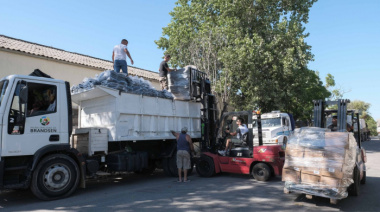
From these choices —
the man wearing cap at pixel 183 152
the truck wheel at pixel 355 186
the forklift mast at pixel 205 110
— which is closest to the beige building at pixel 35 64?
the forklift mast at pixel 205 110

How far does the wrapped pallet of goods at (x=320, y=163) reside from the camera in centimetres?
491

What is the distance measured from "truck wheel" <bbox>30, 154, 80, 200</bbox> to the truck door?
418 mm

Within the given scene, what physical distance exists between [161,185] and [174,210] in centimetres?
260

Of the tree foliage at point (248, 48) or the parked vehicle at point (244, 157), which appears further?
the tree foliage at point (248, 48)

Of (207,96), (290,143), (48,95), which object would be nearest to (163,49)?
(207,96)

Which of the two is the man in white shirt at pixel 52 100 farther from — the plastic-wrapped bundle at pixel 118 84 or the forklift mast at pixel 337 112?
the forklift mast at pixel 337 112

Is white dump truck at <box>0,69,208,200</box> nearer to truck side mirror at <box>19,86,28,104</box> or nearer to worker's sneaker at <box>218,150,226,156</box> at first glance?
truck side mirror at <box>19,86,28,104</box>

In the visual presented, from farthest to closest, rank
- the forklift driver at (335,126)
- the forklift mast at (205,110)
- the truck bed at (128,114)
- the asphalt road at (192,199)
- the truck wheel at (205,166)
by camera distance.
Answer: the forklift mast at (205,110) < the truck wheel at (205,166) < the forklift driver at (335,126) < the truck bed at (128,114) < the asphalt road at (192,199)

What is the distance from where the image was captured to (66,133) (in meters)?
6.32

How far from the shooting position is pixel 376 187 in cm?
695

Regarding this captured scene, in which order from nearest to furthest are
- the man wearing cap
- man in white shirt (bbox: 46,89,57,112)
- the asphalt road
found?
the asphalt road → man in white shirt (bbox: 46,89,57,112) → the man wearing cap

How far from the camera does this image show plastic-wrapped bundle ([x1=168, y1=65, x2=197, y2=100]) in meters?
9.09

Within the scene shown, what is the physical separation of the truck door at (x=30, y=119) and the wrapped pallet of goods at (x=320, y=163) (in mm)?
5257

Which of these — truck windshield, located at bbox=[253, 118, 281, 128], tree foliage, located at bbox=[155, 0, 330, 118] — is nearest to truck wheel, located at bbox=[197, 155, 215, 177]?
truck windshield, located at bbox=[253, 118, 281, 128]
